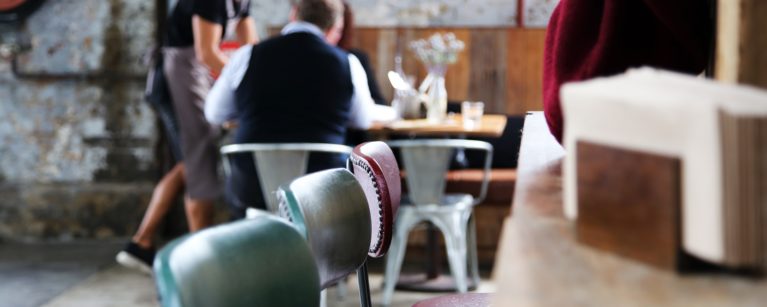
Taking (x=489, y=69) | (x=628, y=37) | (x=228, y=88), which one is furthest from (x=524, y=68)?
(x=628, y=37)

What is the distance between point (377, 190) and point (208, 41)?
8.54ft

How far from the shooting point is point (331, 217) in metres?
1.77

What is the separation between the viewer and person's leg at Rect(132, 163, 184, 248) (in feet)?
16.2

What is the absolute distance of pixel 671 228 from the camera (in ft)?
2.79

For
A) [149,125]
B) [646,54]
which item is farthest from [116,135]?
[646,54]

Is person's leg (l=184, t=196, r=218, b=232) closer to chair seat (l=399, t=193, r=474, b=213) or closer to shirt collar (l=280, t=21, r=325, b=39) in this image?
chair seat (l=399, t=193, r=474, b=213)

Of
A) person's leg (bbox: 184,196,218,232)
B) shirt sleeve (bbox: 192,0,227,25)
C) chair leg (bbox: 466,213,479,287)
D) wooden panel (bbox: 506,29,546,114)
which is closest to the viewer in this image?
shirt sleeve (bbox: 192,0,227,25)

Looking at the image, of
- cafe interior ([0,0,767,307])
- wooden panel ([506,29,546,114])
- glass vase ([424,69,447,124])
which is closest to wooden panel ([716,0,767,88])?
cafe interior ([0,0,767,307])

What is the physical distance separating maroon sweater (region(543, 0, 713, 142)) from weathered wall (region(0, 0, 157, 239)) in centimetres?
462

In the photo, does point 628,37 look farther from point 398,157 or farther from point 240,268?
point 398,157

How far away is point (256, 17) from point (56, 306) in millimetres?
2208

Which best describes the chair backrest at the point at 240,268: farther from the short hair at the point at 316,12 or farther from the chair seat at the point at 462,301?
the short hair at the point at 316,12

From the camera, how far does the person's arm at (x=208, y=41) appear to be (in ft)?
15.1

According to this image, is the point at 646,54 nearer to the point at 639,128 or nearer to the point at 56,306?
the point at 639,128
